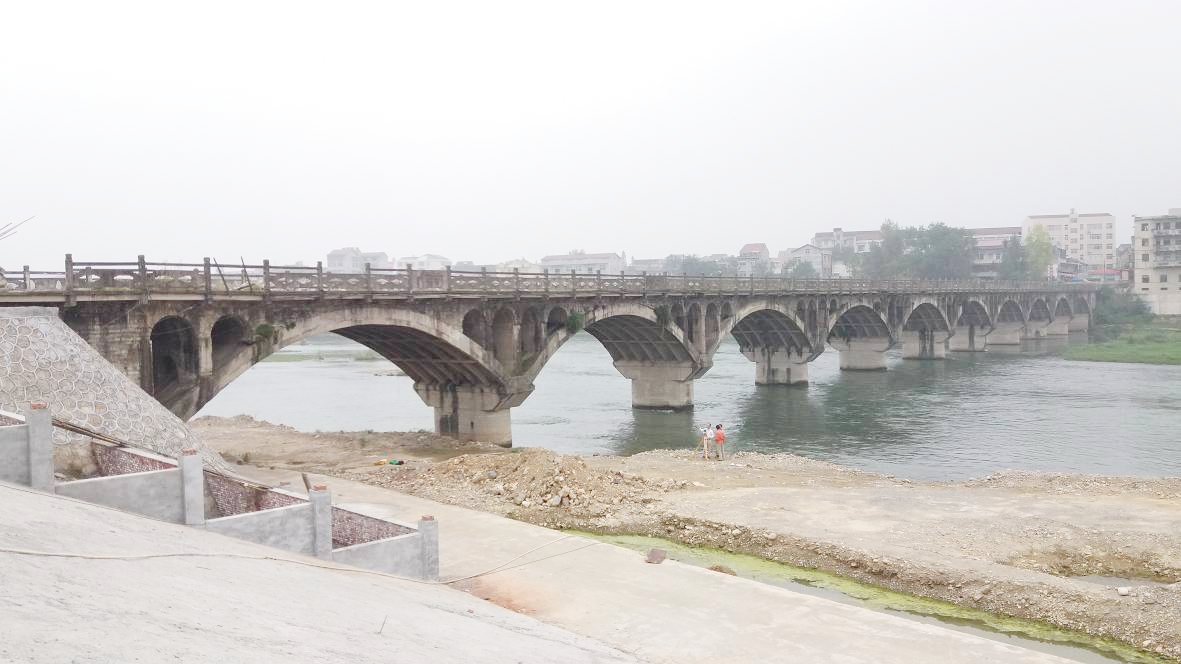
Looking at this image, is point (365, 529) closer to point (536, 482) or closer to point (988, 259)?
point (536, 482)

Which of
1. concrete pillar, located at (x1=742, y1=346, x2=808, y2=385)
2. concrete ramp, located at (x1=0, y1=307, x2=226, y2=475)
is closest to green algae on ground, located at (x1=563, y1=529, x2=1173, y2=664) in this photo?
concrete ramp, located at (x1=0, y1=307, x2=226, y2=475)

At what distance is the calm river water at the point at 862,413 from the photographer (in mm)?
39094

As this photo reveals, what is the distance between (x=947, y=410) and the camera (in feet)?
176

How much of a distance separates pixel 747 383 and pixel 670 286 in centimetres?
2145

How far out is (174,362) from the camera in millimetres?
26484

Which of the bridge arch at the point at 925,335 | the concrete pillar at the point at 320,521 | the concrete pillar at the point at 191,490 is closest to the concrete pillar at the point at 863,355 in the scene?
the bridge arch at the point at 925,335

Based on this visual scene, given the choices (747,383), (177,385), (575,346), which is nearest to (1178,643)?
(177,385)

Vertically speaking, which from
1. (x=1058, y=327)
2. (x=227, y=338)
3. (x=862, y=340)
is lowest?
(x=1058, y=327)

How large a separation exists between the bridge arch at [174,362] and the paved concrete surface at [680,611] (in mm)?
11132

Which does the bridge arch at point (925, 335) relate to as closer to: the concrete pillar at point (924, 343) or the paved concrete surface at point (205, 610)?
the concrete pillar at point (924, 343)

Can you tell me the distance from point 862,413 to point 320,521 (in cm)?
4456

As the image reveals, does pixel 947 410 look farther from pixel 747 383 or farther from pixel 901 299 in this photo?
pixel 901 299

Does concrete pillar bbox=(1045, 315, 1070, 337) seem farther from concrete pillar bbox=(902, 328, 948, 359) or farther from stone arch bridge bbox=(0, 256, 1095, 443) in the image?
stone arch bridge bbox=(0, 256, 1095, 443)

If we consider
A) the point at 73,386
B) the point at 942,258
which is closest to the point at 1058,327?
the point at 942,258
